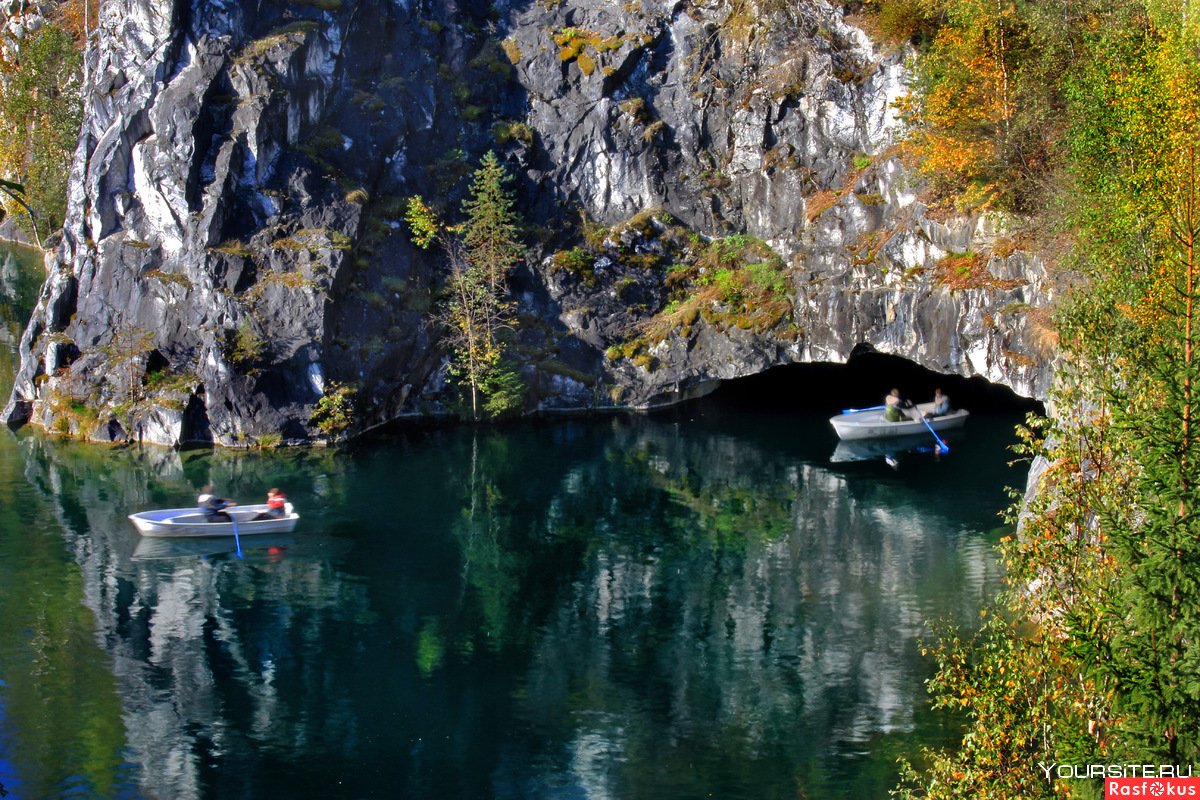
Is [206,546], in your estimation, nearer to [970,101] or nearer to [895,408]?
[895,408]

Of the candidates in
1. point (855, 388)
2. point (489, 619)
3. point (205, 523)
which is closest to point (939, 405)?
point (855, 388)

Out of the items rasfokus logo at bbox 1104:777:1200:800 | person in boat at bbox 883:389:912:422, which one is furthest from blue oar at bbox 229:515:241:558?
rasfokus logo at bbox 1104:777:1200:800

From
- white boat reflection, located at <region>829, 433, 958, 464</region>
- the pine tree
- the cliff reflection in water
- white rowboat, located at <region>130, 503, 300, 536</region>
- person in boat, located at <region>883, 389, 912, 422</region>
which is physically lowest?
the cliff reflection in water

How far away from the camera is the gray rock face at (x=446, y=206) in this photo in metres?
46.6

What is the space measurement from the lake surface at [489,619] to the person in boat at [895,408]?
295 cm

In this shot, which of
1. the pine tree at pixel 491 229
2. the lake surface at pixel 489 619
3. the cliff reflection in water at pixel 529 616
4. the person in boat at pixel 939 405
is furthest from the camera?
the pine tree at pixel 491 229

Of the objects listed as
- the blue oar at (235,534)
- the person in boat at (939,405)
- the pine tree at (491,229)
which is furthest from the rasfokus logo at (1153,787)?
the pine tree at (491,229)

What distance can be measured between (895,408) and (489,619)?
928 inches

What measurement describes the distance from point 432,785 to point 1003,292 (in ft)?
99.1

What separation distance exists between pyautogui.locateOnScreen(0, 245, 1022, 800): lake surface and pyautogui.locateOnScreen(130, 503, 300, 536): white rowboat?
1.48ft

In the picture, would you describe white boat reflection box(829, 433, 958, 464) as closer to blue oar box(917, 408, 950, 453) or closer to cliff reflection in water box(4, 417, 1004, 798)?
blue oar box(917, 408, 950, 453)

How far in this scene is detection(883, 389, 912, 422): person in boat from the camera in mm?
47656

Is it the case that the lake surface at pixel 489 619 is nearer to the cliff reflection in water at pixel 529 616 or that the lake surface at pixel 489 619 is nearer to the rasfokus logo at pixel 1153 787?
the cliff reflection in water at pixel 529 616

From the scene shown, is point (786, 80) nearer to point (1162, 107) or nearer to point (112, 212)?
point (1162, 107)
